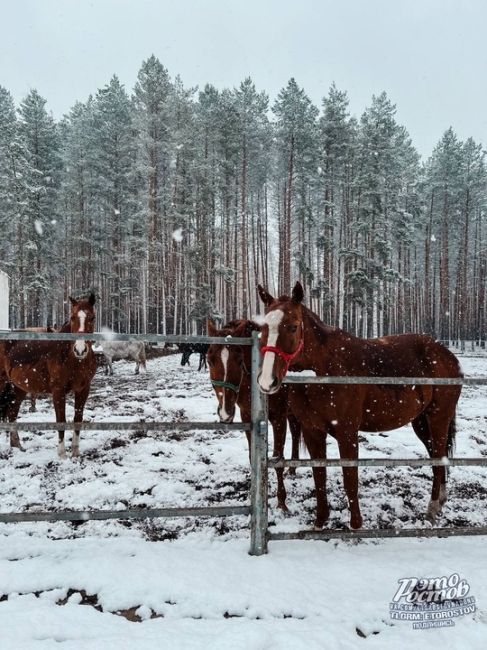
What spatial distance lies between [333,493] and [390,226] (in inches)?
1044

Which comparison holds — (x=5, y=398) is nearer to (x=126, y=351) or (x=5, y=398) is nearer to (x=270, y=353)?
(x=270, y=353)

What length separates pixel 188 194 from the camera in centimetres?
2853

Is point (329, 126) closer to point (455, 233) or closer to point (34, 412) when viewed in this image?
point (455, 233)

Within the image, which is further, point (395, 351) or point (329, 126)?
point (329, 126)

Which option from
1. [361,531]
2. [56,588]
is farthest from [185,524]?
[361,531]

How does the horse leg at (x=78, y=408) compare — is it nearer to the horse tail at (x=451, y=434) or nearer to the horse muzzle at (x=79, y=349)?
the horse muzzle at (x=79, y=349)

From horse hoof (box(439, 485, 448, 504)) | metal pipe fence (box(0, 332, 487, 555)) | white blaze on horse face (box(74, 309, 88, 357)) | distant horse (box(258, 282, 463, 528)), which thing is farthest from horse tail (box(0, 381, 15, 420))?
horse hoof (box(439, 485, 448, 504))

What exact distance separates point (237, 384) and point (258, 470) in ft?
3.70

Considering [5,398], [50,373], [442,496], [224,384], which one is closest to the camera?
[224,384]

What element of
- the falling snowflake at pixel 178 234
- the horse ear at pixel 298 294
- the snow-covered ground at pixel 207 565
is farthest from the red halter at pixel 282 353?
the falling snowflake at pixel 178 234

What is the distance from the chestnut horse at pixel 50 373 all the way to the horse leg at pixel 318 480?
3685mm

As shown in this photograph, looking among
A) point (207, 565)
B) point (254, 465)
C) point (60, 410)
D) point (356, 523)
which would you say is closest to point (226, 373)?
point (254, 465)

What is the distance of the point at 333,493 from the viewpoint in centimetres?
474

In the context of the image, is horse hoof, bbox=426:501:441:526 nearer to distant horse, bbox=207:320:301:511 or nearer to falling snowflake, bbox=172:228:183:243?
distant horse, bbox=207:320:301:511
